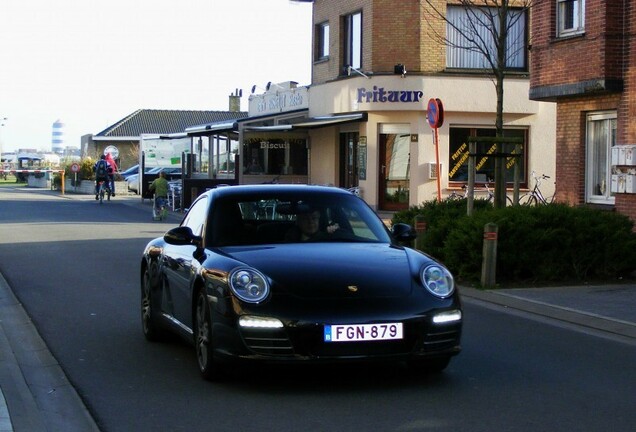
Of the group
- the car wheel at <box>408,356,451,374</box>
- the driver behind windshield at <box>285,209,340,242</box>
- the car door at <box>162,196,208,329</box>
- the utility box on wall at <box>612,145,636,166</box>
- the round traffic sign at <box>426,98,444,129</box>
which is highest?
the round traffic sign at <box>426,98,444,129</box>

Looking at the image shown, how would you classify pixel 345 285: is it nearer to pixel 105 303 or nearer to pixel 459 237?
pixel 105 303

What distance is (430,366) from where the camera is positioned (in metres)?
8.12

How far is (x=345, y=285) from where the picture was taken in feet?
24.4

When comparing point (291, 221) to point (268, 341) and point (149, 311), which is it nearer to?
point (268, 341)

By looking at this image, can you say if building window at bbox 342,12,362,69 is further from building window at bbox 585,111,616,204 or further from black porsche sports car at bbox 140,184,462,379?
black porsche sports car at bbox 140,184,462,379

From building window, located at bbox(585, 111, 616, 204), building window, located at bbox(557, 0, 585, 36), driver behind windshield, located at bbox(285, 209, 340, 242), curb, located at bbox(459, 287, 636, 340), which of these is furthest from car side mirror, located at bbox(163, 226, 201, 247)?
building window, located at bbox(557, 0, 585, 36)

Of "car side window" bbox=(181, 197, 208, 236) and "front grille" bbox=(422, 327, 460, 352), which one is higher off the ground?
"car side window" bbox=(181, 197, 208, 236)

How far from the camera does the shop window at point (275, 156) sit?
3612 centimetres

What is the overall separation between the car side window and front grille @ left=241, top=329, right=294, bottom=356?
160cm

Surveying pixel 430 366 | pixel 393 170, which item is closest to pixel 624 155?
pixel 430 366

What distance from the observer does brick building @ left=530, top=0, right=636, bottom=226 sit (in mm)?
18641

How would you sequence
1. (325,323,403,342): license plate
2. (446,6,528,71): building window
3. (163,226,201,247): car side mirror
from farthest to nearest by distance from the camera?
(446,6,528,71): building window
(163,226,201,247): car side mirror
(325,323,403,342): license plate

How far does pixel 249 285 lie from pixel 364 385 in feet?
3.70

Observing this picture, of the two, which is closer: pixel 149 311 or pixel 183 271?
pixel 183 271
